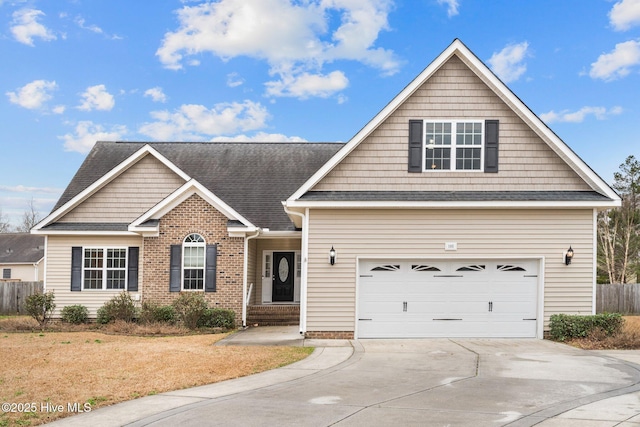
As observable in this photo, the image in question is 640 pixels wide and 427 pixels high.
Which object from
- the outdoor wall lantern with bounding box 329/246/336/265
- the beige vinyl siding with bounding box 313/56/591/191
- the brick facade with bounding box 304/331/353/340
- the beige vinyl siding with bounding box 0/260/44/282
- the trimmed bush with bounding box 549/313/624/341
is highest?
the beige vinyl siding with bounding box 313/56/591/191

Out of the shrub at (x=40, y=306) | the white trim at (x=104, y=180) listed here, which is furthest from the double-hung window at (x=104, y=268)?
the white trim at (x=104, y=180)

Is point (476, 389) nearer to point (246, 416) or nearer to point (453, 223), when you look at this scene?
point (246, 416)

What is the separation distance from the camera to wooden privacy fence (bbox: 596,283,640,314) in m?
27.2

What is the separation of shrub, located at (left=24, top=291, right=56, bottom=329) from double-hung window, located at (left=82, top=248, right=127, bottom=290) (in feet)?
3.82

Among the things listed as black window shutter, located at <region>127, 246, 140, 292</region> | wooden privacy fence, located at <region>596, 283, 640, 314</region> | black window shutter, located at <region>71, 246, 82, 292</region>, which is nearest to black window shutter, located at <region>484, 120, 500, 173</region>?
black window shutter, located at <region>127, 246, 140, 292</region>

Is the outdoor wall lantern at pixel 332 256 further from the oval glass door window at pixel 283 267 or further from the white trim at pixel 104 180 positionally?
the white trim at pixel 104 180

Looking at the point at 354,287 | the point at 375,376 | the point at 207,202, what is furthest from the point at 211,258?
the point at 375,376

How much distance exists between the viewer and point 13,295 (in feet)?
86.6

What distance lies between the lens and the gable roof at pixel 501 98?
602 inches

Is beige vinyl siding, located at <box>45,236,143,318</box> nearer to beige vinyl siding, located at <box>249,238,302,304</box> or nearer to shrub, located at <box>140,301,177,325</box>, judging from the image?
shrub, located at <box>140,301,177,325</box>

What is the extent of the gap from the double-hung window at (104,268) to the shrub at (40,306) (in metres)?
1.17

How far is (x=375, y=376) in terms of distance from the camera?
10.4 m

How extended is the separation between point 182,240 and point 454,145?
904 centimetres

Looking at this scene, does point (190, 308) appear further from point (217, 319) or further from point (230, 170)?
point (230, 170)
